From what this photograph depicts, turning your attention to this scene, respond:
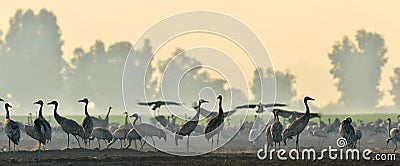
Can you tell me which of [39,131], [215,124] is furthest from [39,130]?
[215,124]

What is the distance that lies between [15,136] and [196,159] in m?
10.9

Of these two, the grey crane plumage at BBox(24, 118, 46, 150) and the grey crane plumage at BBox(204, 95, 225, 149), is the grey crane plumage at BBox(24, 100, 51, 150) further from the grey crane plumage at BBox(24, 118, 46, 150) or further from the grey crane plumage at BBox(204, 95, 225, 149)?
the grey crane plumage at BBox(204, 95, 225, 149)

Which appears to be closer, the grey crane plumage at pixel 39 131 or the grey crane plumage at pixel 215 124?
the grey crane plumage at pixel 39 131

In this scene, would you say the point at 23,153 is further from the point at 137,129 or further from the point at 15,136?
the point at 137,129

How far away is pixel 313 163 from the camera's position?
50250 millimetres

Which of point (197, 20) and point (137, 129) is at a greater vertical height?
point (197, 20)

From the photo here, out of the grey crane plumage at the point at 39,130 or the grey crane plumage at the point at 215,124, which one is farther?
the grey crane plumage at the point at 215,124

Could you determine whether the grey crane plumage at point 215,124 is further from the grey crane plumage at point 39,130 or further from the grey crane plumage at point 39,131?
the grey crane plumage at point 39,131

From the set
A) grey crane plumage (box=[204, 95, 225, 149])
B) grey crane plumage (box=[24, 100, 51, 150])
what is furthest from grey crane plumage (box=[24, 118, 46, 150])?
grey crane plumage (box=[204, 95, 225, 149])

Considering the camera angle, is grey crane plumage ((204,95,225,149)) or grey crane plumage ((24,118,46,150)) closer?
grey crane plumage ((24,118,46,150))

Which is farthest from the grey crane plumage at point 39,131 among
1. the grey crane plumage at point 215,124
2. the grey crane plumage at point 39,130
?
the grey crane plumage at point 215,124

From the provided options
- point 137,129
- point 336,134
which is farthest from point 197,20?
point 336,134

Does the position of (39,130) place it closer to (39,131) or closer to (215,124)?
(39,131)

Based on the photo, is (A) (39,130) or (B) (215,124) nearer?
(A) (39,130)
